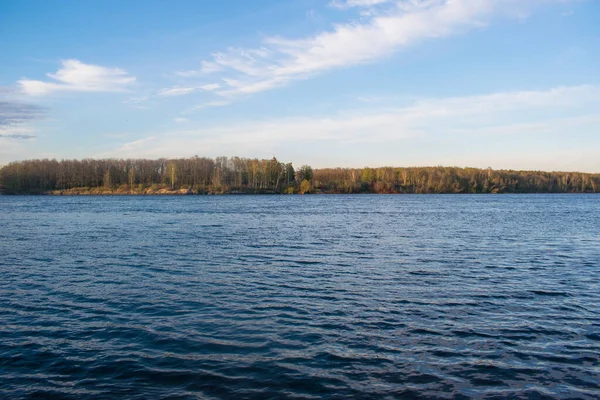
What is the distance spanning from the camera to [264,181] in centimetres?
18350

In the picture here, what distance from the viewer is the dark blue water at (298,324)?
9617 millimetres

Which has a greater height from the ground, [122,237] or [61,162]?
[61,162]

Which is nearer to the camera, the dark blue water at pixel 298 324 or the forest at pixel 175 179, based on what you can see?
the dark blue water at pixel 298 324

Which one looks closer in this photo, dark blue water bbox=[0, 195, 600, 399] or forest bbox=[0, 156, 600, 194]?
dark blue water bbox=[0, 195, 600, 399]

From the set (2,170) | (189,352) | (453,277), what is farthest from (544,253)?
(2,170)

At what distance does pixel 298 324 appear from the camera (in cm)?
1334

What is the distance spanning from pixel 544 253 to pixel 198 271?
2017 cm

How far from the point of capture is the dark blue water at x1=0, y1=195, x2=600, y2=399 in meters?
9.62

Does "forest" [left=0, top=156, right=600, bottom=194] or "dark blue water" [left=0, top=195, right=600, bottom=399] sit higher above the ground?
"forest" [left=0, top=156, right=600, bottom=194]

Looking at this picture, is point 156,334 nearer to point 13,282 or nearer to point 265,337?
point 265,337

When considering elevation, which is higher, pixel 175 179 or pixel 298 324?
pixel 175 179

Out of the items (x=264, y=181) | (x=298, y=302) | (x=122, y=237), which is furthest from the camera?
(x=264, y=181)

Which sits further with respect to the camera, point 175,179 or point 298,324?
point 175,179

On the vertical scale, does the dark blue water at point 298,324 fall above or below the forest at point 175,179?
below
